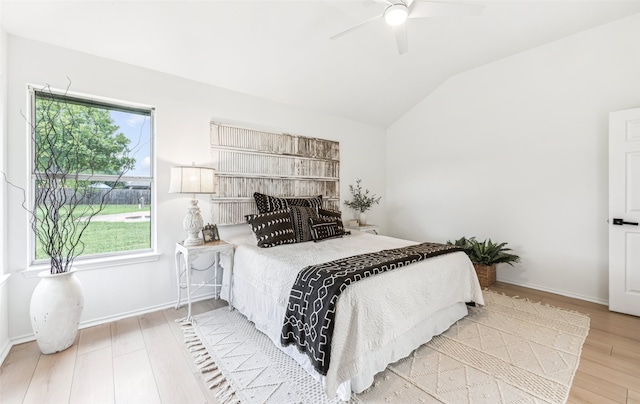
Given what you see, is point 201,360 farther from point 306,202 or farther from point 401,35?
point 401,35

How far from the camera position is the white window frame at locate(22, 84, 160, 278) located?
2.19 metres

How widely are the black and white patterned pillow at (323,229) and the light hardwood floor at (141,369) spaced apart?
5.10ft

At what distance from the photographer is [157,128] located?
2723mm

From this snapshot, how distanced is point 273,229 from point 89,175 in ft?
5.73

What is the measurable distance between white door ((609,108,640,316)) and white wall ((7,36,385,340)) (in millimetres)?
3583

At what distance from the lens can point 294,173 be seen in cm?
378

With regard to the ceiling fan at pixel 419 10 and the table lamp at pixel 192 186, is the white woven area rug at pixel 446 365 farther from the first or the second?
the ceiling fan at pixel 419 10

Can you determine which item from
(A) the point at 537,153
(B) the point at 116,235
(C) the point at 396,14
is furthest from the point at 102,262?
(A) the point at 537,153

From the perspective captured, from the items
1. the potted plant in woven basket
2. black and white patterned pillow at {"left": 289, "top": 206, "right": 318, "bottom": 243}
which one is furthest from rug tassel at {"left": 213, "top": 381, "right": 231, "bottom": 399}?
the potted plant in woven basket

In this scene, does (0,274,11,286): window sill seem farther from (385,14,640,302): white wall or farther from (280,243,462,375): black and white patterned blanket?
(385,14,640,302): white wall

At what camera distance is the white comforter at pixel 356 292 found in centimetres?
154

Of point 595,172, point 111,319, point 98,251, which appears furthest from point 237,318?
point 595,172

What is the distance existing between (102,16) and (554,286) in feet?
17.4

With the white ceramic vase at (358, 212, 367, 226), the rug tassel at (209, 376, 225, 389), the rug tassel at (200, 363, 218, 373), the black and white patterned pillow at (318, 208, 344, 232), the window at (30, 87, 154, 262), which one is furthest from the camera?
the white ceramic vase at (358, 212, 367, 226)
